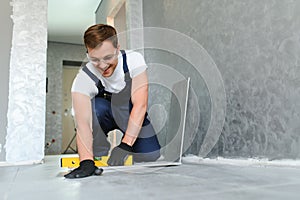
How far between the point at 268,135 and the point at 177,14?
3.92ft

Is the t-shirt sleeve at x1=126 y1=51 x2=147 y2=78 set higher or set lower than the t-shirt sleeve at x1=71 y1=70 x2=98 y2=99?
higher

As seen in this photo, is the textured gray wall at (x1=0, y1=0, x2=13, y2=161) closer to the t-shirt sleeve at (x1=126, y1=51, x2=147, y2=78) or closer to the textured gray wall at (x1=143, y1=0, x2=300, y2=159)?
the t-shirt sleeve at (x1=126, y1=51, x2=147, y2=78)

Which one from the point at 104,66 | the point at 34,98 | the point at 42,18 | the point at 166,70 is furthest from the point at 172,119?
the point at 42,18

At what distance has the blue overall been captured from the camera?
1.68 meters

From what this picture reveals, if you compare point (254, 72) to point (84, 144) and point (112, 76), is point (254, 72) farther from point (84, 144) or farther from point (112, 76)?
point (84, 144)

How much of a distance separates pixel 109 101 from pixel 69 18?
12.8 ft

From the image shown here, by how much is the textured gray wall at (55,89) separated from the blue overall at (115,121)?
4.25m

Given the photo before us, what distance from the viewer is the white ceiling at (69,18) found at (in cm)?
450

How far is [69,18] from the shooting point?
5113mm


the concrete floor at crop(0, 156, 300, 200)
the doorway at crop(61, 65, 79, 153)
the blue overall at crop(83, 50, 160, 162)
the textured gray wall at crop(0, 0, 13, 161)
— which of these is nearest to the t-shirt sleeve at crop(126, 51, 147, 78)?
the blue overall at crop(83, 50, 160, 162)

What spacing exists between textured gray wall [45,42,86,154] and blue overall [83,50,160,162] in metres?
4.25

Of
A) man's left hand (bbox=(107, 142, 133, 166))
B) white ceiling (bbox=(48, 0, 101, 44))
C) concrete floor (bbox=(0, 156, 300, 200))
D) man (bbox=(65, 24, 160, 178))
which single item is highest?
white ceiling (bbox=(48, 0, 101, 44))

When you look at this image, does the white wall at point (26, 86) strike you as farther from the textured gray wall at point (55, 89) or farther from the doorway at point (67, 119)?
the doorway at point (67, 119)

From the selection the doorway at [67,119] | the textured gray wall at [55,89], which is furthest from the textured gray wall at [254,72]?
the doorway at [67,119]
